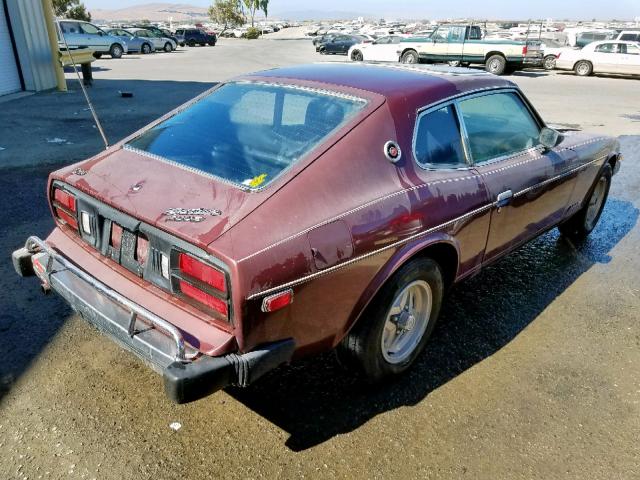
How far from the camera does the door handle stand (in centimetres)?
316

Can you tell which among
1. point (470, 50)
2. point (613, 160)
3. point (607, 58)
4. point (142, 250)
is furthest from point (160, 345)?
point (607, 58)

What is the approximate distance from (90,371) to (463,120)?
2.58 meters

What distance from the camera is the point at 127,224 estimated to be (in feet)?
7.75

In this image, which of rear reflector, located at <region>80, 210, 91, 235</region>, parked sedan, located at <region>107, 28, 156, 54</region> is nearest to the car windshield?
rear reflector, located at <region>80, 210, 91, 235</region>

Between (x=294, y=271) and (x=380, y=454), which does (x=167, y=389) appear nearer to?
(x=294, y=271)

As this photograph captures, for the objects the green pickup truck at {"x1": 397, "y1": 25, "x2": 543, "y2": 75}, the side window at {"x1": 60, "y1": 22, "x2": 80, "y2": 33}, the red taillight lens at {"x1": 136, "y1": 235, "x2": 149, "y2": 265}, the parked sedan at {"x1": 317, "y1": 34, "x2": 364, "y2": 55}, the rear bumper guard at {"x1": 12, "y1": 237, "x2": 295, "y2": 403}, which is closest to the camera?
the rear bumper guard at {"x1": 12, "y1": 237, "x2": 295, "y2": 403}

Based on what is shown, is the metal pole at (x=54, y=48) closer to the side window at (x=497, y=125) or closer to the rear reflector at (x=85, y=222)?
the rear reflector at (x=85, y=222)

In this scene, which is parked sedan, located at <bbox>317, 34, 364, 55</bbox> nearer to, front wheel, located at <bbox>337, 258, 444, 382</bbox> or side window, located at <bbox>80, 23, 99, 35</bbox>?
side window, located at <bbox>80, 23, 99, 35</bbox>

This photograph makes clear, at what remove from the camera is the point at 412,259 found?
2719 mm

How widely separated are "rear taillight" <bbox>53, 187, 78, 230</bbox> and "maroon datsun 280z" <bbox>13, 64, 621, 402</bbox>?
0.5 inches

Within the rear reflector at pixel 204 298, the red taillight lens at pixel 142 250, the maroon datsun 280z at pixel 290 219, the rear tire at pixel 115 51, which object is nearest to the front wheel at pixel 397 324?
the maroon datsun 280z at pixel 290 219

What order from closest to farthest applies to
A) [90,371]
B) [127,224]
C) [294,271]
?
[294,271]
[127,224]
[90,371]

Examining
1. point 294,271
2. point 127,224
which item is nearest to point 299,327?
point 294,271

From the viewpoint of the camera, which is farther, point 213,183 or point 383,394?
point 383,394
